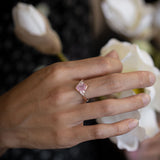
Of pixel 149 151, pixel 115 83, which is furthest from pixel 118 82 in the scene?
pixel 149 151

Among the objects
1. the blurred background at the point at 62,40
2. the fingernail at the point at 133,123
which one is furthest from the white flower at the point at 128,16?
the fingernail at the point at 133,123

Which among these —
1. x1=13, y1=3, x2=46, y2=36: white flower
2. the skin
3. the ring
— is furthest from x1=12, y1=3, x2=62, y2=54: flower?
the skin

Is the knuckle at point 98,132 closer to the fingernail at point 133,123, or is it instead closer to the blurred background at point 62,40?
the fingernail at point 133,123

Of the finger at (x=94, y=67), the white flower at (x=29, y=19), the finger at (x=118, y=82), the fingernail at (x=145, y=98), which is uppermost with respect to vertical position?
the white flower at (x=29, y=19)

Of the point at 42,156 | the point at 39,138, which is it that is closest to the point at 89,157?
the point at 42,156

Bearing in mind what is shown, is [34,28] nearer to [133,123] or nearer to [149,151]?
[133,123]

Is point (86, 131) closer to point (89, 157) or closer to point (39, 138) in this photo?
point (39, 138)
